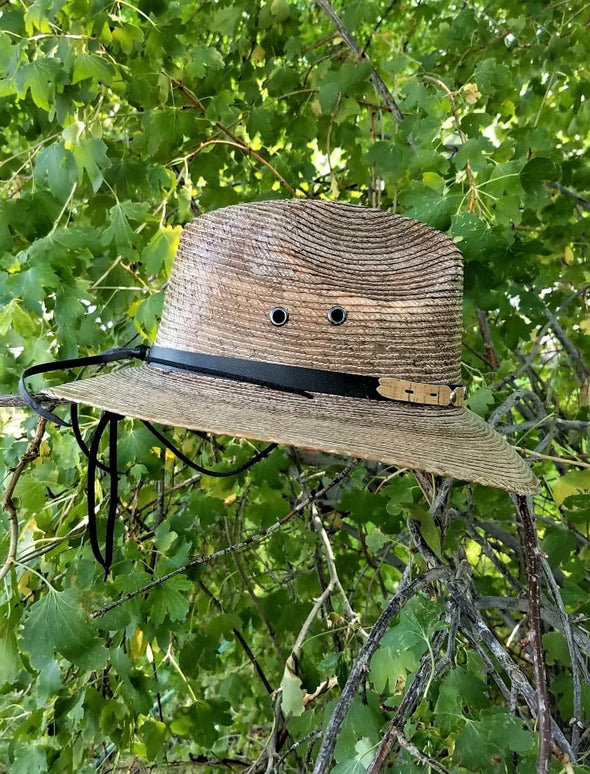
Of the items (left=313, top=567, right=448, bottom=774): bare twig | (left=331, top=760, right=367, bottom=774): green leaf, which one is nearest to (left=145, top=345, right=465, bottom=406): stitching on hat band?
(left=313, top=567, right=448, bottom=774): bare twig

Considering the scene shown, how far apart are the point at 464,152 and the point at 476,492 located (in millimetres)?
717

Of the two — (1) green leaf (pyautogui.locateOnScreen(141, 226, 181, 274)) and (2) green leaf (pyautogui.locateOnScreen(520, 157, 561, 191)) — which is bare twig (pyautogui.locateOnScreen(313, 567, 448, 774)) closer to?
(1) green leaf (pyautogui.locateOnScreen(141, 226, 181, 274))

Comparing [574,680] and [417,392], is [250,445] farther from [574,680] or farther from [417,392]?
[574,680]

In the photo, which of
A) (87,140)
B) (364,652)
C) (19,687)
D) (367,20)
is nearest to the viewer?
(364,652)

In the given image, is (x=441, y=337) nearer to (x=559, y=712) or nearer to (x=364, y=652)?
(x=364, y=652)

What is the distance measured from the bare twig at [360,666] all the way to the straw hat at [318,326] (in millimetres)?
192

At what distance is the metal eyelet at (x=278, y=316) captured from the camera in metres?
0.97

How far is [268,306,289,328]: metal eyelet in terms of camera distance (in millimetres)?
974

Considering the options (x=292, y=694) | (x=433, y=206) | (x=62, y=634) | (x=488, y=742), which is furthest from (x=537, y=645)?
(x=433, y=206)

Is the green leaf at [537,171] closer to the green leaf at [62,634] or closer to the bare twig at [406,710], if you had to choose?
the bare twig at [406,710]

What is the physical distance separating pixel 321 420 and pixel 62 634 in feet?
1.53

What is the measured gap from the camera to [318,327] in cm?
97

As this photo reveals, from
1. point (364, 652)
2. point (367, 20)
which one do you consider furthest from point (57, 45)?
point (364, 652)

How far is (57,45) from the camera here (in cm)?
127
